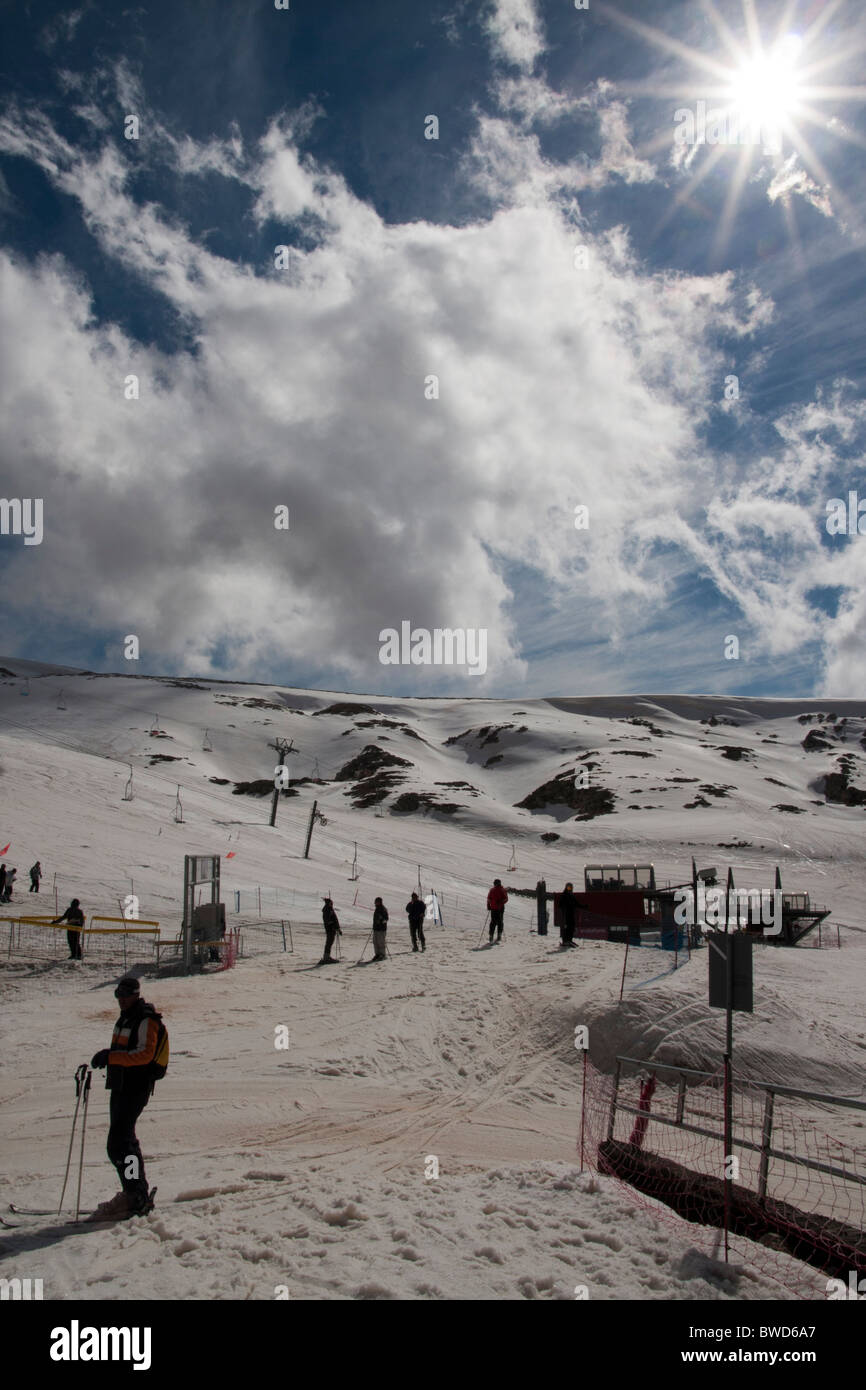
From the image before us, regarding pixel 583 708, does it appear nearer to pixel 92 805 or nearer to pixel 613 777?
pixel 613 777

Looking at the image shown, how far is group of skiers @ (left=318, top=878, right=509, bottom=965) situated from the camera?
58.5 ft

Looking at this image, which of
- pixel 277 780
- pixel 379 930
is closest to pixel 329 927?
pixel 379 930

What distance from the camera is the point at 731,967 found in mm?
6453

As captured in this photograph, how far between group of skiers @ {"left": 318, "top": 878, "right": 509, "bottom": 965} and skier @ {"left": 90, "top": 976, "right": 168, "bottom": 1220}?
35.4ft

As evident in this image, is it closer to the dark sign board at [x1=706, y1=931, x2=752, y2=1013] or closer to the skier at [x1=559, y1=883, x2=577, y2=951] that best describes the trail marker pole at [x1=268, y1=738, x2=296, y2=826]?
the skier at [x1=559, y1=883, x2=577, y2=951]

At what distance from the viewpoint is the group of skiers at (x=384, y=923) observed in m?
17.8

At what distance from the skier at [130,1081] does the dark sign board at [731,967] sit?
4708 millimetres

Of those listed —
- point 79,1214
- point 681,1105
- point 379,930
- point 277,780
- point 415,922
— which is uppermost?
point 277,780

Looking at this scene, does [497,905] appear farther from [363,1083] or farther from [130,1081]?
[130,1081]

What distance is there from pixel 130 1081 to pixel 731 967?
200 inches

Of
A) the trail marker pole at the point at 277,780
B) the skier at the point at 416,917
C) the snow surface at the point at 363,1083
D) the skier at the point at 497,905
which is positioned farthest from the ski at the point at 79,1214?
the trail marker pole at the point at 277,780

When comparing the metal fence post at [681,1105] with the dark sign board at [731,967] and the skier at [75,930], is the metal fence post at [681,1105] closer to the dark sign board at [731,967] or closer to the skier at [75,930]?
the dark sign board at [731,967]
